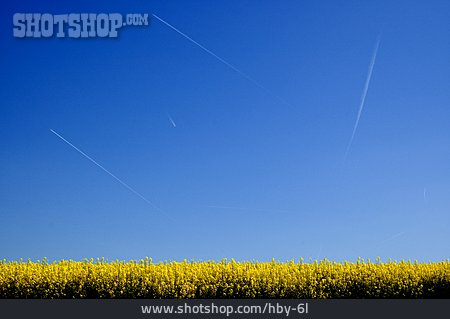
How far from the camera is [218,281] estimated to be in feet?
35.2

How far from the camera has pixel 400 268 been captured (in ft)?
39.3

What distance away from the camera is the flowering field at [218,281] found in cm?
1062

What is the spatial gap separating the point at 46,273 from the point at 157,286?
2.39 m

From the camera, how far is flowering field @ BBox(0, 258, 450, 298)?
10.6 metres
